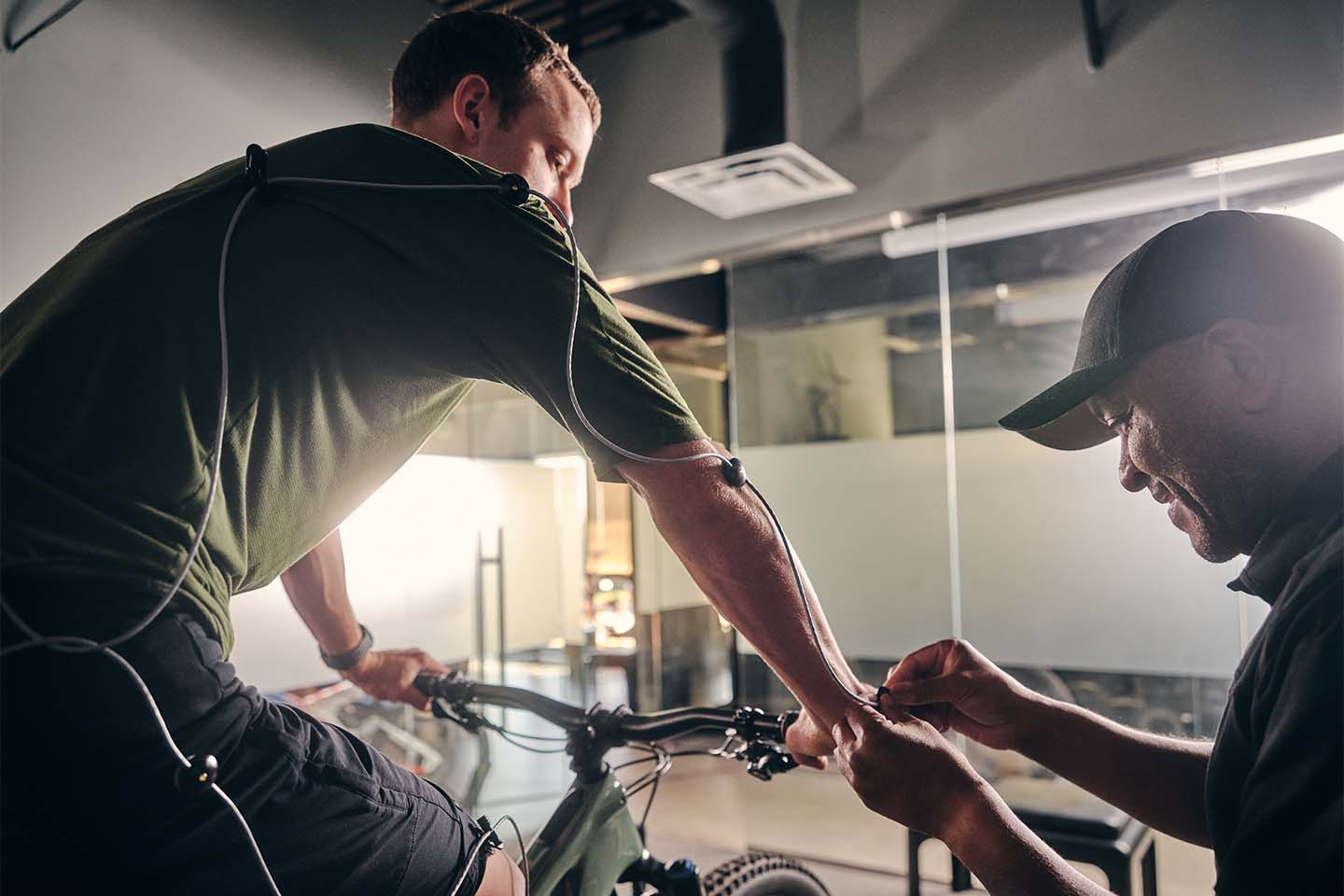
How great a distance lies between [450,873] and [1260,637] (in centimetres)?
75

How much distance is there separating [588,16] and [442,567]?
2.09 meters

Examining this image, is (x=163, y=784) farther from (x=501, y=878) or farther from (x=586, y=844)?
(x=586, y=844)

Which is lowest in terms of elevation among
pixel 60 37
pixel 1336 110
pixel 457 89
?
pixel 457 89

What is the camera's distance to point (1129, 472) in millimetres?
995

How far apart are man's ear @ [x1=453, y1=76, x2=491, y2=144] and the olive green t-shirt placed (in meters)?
0.29

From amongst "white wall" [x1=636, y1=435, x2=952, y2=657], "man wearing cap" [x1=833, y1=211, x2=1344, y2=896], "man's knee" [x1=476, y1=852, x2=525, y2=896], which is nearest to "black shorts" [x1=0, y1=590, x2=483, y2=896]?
"man's knee" [x1=476, y1=852, x2=525, y2=896]

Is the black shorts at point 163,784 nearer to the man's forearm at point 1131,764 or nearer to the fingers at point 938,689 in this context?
the fingers at point 938,689

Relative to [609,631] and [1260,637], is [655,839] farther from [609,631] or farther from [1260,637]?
[1260,637]

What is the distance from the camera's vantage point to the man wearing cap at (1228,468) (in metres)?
0.75

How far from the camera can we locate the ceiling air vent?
2.91 m

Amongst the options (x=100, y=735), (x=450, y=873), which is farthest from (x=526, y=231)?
(x=450, y=873)

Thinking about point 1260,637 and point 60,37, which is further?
point 60,37

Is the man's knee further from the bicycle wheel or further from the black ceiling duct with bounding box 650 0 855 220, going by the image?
the black ceiling duct with bounding box 650 0 855 220

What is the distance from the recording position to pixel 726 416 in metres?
6.24
